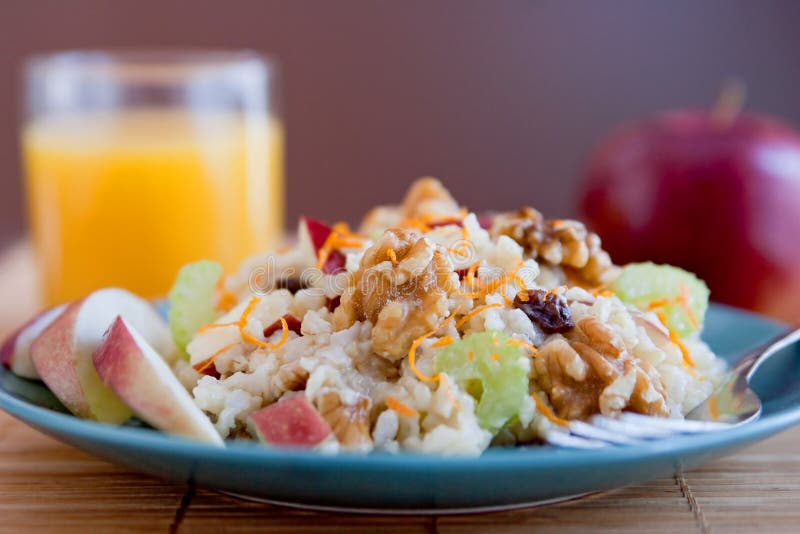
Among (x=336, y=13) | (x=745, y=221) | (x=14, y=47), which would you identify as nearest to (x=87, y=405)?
(x=745, y=221)

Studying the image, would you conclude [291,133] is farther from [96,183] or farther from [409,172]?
[96,183]

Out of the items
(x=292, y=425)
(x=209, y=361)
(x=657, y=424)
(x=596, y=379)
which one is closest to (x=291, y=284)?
(x=209, y=361)

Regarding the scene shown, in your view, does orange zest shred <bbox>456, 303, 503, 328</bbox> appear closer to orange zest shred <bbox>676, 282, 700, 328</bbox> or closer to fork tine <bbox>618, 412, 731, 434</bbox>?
fork tine <bbox>618, 412, 731, 434</bbox>

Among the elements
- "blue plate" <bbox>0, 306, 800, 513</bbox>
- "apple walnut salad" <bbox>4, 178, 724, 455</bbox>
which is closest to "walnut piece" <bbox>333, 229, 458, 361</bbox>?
"apple walnut salad" <bbox>4, 178, 724, 455</bbox>

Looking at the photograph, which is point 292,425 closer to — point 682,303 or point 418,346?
point 418,346

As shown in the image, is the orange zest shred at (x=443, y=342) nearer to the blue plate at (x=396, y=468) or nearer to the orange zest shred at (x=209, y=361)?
the blue plate at (x=396, y=468)

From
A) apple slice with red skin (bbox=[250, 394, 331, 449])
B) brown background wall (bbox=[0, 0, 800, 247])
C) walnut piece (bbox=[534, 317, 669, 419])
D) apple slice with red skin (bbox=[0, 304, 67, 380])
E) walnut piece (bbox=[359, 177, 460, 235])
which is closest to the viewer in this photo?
apple slice with red skin (bbox=[250, 394, 331, 449])
